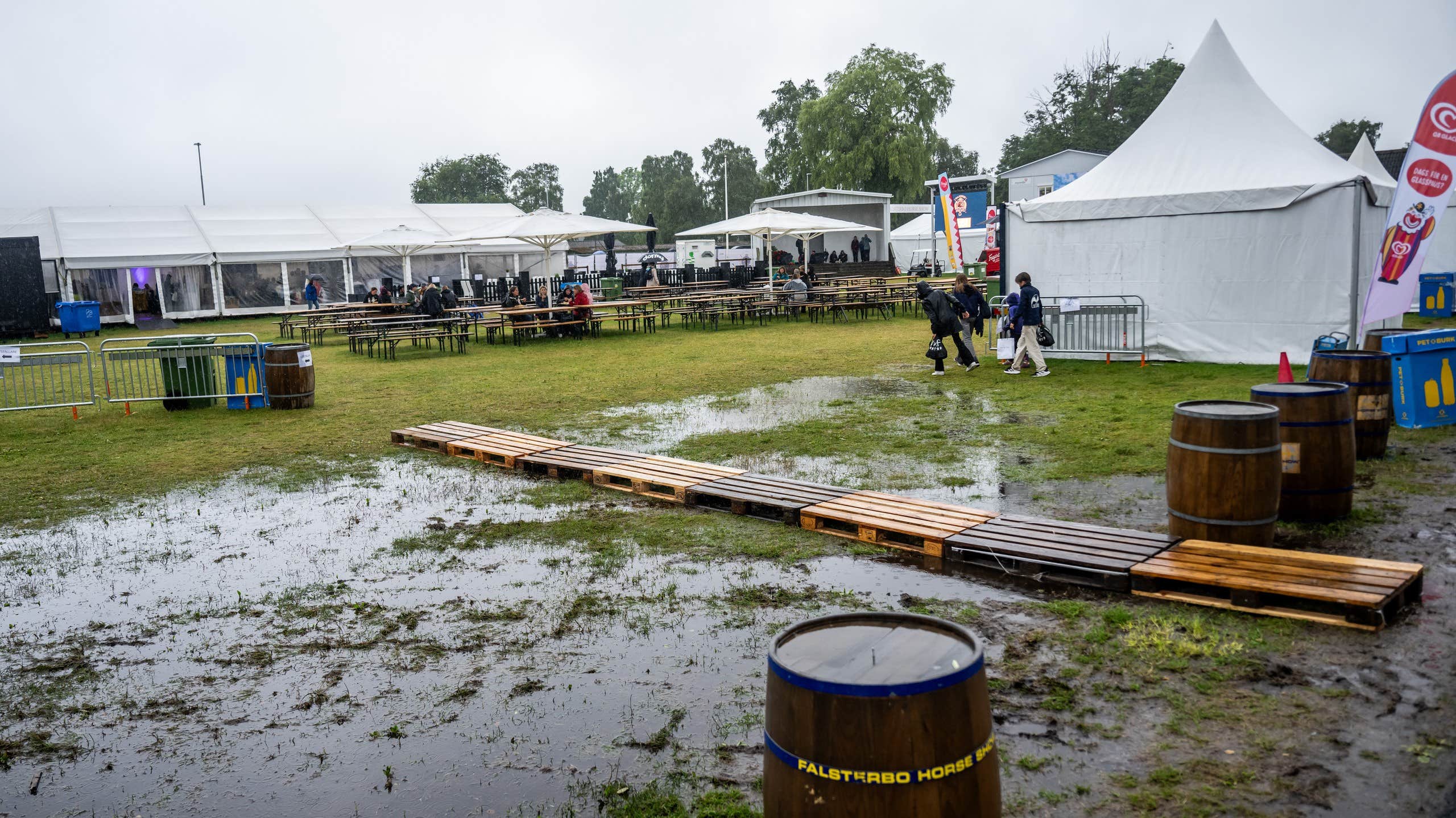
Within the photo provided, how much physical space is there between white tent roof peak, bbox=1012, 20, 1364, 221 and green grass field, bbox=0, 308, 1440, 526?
2.29 meters

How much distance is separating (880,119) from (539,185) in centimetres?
8571

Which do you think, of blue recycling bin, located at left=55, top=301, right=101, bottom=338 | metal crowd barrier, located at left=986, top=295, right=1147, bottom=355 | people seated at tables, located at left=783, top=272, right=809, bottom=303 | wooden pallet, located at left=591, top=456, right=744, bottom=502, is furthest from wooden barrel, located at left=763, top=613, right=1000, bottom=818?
blue recycling bin, located at left=55, top=301, right=101, bottom=338

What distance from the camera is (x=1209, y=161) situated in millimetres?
14258

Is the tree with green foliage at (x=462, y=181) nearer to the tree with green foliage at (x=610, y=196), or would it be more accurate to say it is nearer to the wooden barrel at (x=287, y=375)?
the tree with green foliage at (x=610, y=196)

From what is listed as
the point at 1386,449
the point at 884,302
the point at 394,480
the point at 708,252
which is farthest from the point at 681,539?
the point at 708,252

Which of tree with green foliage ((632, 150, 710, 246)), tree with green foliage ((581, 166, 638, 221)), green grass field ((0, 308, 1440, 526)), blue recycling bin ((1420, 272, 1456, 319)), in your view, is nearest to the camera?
green grass field ((0, 308, 1440, 526))

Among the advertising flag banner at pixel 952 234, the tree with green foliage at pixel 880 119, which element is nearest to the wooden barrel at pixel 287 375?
the advertising flag banner at pixel 952 234

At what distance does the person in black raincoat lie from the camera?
13.7 metres

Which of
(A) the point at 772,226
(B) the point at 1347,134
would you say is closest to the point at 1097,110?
(B) the point at 1347,134

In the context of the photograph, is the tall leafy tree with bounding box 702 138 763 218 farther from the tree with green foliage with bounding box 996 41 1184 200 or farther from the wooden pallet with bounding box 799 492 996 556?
the wooden pallet with bounding box 799 492 996 556

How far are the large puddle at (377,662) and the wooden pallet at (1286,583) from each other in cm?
84

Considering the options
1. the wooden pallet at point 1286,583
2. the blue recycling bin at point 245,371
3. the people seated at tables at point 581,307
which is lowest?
the wooden pallet at point 1286,583

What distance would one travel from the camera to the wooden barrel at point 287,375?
12.7 metres

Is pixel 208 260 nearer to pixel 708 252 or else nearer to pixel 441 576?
pixel 708 252
